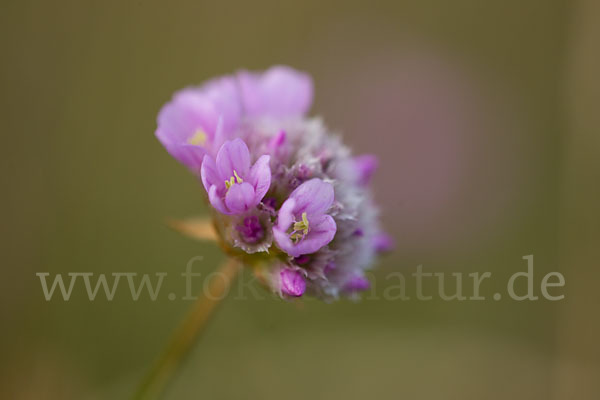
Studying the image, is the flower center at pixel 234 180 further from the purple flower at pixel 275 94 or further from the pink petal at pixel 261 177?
the purple flower at pixel 275 94

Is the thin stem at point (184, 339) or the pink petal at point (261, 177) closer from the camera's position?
the pink petal at point (261, 177)

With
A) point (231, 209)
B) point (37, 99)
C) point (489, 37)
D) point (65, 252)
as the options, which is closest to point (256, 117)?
point (231, 209)

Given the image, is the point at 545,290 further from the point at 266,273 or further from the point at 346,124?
the point at 266,273

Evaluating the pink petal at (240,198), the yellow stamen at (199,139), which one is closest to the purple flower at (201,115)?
the yellow stamen at (199,139)

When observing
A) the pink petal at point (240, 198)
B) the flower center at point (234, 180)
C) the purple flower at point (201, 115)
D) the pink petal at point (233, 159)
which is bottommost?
the pink petal at point (240, 198)

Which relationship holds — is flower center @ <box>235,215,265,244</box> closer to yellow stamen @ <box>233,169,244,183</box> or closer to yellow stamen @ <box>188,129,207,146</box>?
yellow stamen @ <box>233,169,244,183</box>

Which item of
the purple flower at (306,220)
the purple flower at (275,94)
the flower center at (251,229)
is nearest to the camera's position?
the purple flower at (306,220)
